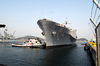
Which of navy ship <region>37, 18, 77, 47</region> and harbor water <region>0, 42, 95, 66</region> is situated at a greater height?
navy ship <region>37, 18, 77, 47</region>

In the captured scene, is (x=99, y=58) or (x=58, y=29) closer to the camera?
(x=99, y=58)

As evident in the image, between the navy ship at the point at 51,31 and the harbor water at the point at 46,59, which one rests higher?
the navy ship at the point at 51,31

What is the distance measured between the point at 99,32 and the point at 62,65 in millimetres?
9211

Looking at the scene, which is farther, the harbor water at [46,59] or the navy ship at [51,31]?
the navy ship at [51,31]

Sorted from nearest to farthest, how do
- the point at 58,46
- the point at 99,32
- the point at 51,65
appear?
the point at 99,32
the point at 51,65
the point at 58,46

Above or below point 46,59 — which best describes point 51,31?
above

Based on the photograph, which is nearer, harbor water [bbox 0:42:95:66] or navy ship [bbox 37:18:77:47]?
harbor water [bbox 0:42:95:66]

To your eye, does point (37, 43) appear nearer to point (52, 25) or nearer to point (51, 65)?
point (52, 25)

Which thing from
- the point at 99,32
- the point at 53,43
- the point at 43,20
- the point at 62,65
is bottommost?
the point at 62,65

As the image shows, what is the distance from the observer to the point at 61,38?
35.0m

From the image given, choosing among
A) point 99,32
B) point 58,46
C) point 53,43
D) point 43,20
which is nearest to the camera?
point 99,32

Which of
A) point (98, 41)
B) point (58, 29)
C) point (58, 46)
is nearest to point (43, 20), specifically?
point (58, 29)

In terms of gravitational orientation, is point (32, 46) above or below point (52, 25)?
below

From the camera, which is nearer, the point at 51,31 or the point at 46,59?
the point at 46,59
